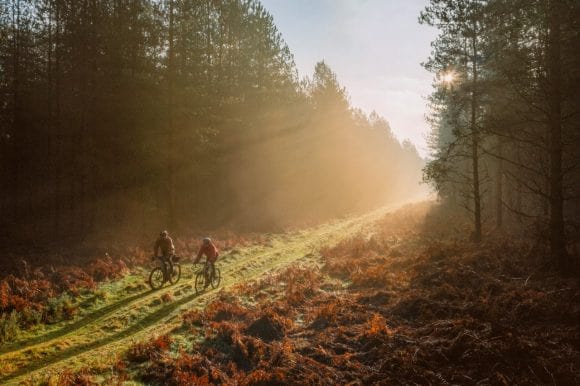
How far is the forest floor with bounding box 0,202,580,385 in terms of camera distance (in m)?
7.86

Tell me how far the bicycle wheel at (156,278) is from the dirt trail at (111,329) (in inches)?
18.9

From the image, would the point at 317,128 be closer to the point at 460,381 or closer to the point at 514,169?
the point at 514,169

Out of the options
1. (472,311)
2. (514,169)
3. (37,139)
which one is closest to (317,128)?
(514,169)

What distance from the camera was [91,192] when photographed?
28922 millimetres

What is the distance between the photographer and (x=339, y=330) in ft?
34.5

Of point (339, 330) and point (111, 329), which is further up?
point (339, 330)

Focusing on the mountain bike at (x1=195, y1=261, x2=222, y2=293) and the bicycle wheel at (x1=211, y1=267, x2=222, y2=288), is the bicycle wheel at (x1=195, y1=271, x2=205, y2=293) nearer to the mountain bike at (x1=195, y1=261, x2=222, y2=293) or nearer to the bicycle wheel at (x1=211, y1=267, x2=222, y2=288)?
the mountain bike at (x1=195, y1=261, x2=222, y2=293)

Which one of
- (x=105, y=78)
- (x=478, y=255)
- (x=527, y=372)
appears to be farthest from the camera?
(x=105, y=78)

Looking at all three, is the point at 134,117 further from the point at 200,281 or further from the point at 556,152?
the point at 556,152

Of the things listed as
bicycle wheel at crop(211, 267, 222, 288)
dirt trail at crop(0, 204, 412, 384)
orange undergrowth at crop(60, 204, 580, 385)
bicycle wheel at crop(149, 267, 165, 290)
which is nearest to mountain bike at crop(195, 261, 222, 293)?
bicycle wheel at crop(211, 267, 222, 288)

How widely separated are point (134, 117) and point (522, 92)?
22867 mm

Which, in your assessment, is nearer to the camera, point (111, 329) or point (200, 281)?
point (111, 329)

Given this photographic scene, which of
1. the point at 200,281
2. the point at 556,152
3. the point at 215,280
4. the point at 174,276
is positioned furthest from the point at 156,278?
the point at 556,152

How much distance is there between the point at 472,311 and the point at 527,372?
2.98 metres
